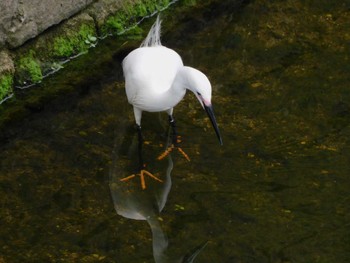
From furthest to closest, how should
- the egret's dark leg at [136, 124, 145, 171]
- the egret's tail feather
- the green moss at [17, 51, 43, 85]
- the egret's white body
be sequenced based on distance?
the green moss at [17, 51, 43, 85] → the egret's tail feather → the egret's dark leg at [136, 124, 145, 171] → the egret's white body

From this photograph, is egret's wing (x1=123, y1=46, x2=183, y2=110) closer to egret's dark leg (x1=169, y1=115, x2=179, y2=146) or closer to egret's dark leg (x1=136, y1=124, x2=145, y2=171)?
egret's dark leg (x1=136, y1=124, x2=145, y2=171)

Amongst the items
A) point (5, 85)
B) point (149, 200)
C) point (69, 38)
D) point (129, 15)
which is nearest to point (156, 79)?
point (149, 200)

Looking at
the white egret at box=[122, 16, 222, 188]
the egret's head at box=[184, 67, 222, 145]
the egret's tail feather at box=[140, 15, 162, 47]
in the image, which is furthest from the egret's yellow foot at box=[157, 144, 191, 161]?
the egret's tail feather at box=[140, 15, 162, 47]

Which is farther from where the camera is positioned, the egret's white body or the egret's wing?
the egret's wing

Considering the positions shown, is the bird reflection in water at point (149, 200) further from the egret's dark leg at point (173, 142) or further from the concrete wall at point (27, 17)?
the concrete wall at point (27, 17)

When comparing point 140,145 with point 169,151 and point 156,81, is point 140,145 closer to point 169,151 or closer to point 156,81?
point 169,151

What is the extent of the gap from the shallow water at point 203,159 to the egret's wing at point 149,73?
458 mm

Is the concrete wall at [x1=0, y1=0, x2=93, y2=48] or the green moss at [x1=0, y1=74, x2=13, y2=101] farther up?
the concrete wall at [x1=0, y1=0, x2=93, y2=48]

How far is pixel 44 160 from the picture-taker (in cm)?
597

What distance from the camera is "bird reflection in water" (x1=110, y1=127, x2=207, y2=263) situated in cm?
524

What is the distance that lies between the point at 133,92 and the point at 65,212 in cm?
92

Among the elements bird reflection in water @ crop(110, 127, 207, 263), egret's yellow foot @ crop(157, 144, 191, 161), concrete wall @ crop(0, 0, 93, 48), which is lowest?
bird reflection in water @ crop(110, 127, 207, 263)

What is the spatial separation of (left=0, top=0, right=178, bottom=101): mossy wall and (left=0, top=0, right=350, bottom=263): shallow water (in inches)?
4.1

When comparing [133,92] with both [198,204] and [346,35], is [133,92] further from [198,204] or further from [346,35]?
[346,35]
